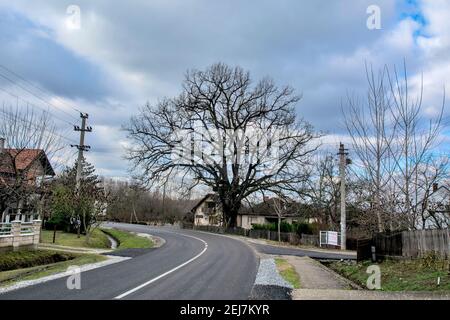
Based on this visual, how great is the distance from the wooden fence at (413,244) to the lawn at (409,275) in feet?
1.15

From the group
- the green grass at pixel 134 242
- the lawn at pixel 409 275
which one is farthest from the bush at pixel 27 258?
the lawn at pixel 409 275

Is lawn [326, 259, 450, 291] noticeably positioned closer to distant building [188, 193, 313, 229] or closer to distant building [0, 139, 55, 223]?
distant building [0, 139, 55, 223]

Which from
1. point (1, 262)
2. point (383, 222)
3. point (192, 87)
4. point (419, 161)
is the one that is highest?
point (192, 87)

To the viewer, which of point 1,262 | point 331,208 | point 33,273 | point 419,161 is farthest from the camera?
point 331,208

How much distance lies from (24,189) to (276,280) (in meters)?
15.8

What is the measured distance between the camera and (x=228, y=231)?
53.1 metres

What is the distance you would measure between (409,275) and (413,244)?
112 inches

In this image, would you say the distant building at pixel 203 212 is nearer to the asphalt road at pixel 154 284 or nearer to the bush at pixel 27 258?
the bush at pixel 27 258

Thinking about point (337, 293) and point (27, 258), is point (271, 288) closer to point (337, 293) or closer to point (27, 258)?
point (337, 293)

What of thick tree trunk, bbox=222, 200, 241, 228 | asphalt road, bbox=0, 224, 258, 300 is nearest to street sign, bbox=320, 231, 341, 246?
thick tree trunk, bbox=222, 200, 241, 228

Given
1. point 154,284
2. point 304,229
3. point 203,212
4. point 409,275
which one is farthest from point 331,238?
point 203,212

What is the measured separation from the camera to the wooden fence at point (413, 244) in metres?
14.6
